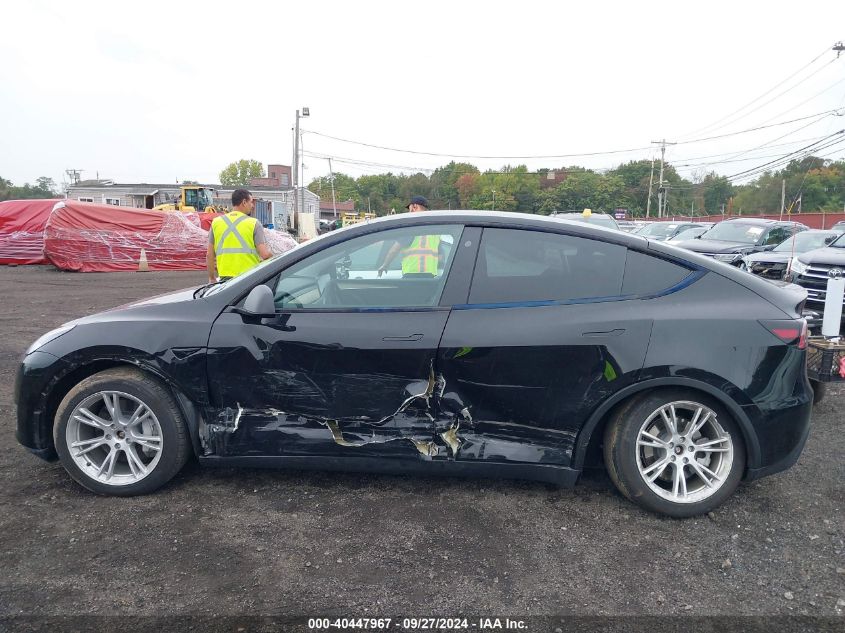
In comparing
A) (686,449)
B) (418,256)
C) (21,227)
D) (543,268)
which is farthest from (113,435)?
(21,227)

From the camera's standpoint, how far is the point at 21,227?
17.5 m

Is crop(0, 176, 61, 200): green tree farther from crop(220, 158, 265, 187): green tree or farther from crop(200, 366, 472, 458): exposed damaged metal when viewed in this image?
crop(200, 366, 472, 458): exposed damaged metal

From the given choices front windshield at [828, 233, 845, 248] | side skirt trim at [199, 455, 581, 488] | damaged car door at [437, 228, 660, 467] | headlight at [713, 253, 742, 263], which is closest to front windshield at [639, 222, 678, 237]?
headlight at [713, 253, 742, 263]

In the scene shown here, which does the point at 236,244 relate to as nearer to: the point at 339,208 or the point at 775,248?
the point at 775,248

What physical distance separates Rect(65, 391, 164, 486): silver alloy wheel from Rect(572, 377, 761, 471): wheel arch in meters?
2.31

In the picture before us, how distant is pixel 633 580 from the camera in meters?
2.65

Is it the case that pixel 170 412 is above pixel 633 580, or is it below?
above

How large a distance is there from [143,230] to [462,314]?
56.0 ft

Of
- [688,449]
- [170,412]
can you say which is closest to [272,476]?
[170,412]

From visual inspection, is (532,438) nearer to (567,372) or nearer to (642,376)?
(567,372)

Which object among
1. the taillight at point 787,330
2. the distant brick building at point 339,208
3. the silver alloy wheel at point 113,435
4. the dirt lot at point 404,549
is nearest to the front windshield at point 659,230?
the taillight at point 787,330

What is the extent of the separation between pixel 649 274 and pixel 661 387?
0.61 m

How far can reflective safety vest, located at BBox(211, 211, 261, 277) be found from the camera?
5676 millimetres

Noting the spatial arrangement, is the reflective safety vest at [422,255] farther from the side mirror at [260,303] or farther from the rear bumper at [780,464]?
the rear bumper at [780,464]
